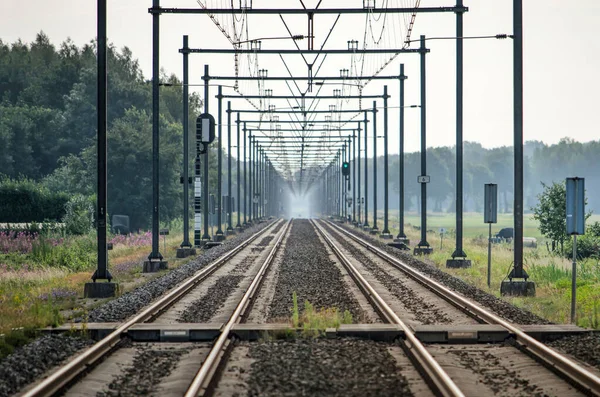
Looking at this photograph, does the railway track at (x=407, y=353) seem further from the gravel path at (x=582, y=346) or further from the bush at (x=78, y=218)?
the bush at (x=78, y=218)

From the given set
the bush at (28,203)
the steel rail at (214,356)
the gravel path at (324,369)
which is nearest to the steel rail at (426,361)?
the gravel path at (324,369)

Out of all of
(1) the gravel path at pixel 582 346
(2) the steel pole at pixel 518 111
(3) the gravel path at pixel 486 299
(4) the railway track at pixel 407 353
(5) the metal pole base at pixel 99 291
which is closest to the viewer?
(4) the railway track at pixel 407 353

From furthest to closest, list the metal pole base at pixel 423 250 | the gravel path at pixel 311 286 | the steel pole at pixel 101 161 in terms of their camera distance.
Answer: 1. the metal pole base at pixel 423 250
2. the steel pole at pixel 101 161
3. the gravel path at pixel 311 286

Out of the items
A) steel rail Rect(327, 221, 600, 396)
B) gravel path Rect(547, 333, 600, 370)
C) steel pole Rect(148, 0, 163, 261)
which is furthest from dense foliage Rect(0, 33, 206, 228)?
gravel path Rect(547, 333, 600, 370)

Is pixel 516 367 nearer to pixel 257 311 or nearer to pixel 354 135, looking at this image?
pixel 257 311

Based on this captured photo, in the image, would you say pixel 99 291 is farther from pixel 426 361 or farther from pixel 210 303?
pixel 426 361

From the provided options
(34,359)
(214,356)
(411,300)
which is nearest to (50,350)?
(34,359)

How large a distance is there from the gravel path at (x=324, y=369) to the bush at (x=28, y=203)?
3845 cm

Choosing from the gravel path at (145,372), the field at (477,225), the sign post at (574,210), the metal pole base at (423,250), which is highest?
the sign post at (574,210)

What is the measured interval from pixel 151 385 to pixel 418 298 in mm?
8707

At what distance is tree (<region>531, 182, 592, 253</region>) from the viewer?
114 ft

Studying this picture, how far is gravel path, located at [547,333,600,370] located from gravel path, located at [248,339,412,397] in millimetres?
2527

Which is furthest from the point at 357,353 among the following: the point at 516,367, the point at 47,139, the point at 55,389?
the point at 47,139

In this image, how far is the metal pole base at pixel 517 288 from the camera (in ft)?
57.1
